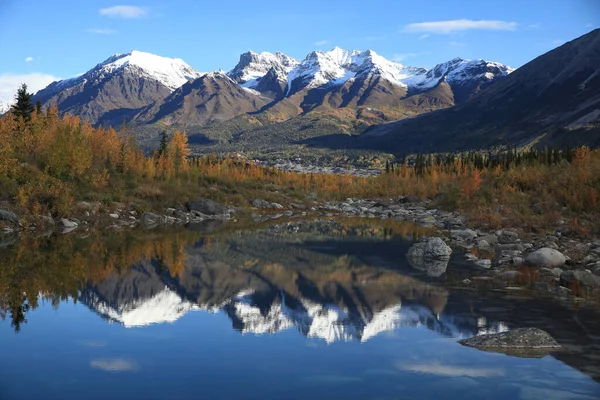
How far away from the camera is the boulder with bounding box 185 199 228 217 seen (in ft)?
233

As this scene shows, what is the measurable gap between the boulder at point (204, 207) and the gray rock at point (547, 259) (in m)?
48.4

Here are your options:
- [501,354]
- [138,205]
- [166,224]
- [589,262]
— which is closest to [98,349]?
[501,354]

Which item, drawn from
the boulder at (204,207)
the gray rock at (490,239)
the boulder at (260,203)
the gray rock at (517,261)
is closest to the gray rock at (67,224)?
the boulder at (204,207)

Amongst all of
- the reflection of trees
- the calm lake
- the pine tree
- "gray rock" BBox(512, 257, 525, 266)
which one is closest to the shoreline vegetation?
the pine tree

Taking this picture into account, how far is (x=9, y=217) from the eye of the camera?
45.4 meters

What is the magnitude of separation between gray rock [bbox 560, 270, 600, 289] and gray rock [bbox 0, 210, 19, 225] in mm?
40702

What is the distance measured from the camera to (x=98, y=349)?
15352 millimetres

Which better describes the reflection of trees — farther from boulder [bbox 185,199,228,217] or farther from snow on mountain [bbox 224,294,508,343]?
boulder [bbox 185,199,228,217]

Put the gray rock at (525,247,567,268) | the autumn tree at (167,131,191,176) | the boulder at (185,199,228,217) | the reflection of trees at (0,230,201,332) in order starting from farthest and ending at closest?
the autumn tree at (167,131,191,176) → the boulder at (185,199,228,217) → the gray rock at (525,247,567,268) → the reflection of trees at (0,230,201,332)

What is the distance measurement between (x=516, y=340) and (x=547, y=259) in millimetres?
14462

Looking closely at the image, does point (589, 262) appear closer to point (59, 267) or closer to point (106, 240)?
point (59, 267)

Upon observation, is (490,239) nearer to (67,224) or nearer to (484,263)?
(484,263)

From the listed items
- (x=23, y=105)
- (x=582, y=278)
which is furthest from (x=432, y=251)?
(x=23, y=105)

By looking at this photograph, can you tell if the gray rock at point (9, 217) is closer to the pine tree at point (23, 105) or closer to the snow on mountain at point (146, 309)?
the snow on mountain at point (146, 309)
